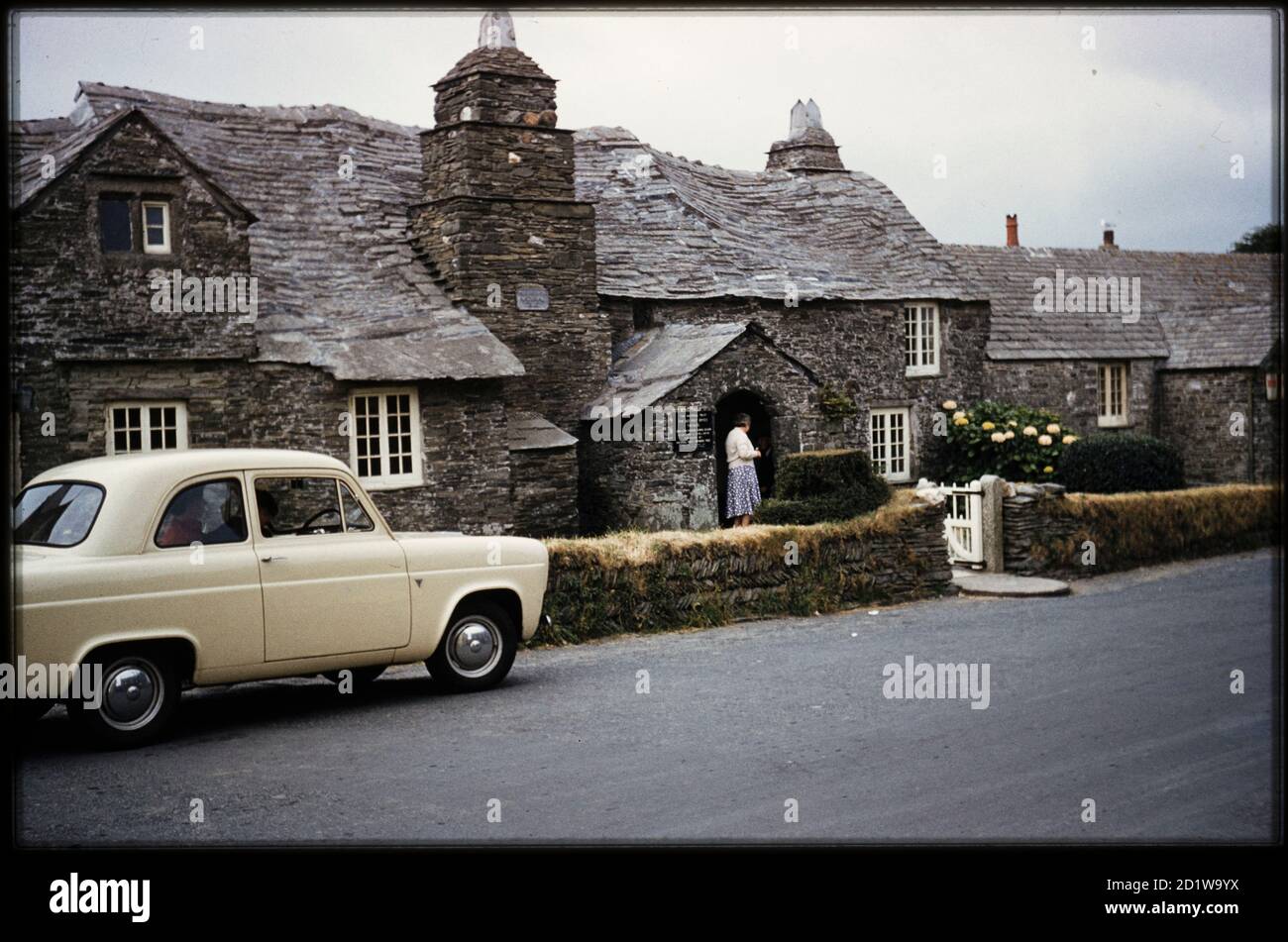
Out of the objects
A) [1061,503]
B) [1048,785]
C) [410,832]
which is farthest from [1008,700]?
[1061,503]

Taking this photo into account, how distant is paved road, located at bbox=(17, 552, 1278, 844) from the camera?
7195 mm

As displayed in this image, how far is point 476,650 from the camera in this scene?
35.8 feet

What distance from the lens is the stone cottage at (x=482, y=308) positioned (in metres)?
17.9

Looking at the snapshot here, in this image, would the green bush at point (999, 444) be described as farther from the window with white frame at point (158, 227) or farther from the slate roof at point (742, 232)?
the window with white frame at point (158, 227)

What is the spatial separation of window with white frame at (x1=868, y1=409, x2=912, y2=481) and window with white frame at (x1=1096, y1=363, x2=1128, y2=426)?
718 centimetres

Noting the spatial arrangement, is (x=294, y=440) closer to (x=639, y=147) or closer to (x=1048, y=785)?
(x=639, y=147)

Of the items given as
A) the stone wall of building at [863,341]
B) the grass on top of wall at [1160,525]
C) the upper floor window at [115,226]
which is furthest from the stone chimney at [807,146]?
the upper floor window at [115,226]

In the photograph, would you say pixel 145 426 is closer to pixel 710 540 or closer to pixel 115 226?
pixel 115 226

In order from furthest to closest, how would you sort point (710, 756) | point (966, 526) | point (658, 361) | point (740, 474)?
point (658, 361), point (740, 474), point (966, 526), point (710, 756)

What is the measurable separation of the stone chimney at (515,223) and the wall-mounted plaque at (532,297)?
2 centimetres

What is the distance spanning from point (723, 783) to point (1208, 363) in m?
29.3

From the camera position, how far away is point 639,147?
91.9 feet

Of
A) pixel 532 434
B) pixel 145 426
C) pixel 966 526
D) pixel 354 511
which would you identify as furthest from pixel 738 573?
pixel 145 426

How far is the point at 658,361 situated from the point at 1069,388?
46.8ft
